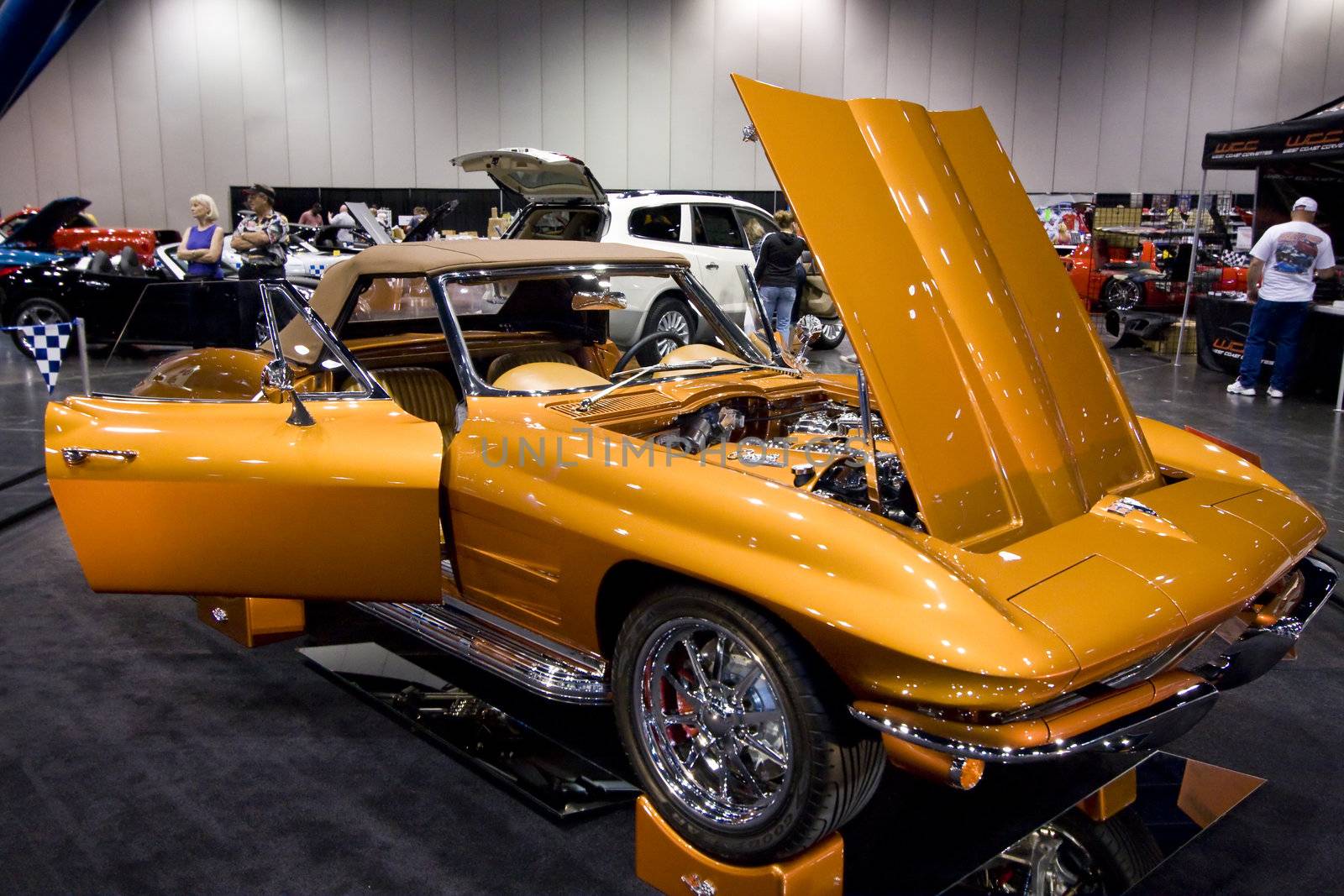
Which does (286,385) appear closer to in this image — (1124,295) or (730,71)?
(1124,295)

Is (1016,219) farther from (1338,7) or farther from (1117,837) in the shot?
(1338,7)

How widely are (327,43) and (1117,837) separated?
18.1 meters

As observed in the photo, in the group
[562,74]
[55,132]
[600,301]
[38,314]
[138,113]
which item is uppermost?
[562,74]

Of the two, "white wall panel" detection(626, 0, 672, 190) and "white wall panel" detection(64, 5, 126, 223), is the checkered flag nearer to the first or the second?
"white wall panel" detection(626, 0, 672, 190)

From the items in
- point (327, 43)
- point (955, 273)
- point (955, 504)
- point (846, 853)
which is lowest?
point (846, 853)

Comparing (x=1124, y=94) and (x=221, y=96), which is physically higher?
(x=1124, y=94)

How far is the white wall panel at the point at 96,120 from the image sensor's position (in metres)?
16.9

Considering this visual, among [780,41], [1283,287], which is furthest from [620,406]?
[780,41]

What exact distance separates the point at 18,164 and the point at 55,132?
871 mm

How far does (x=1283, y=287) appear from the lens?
27.0 ft

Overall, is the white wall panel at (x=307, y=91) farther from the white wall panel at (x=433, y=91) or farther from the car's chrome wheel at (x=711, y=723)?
the car's chrome wheel at (x=711, y=723)

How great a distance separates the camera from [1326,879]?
2283 mm

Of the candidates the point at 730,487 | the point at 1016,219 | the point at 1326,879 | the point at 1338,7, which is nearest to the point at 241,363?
the point at 730,487

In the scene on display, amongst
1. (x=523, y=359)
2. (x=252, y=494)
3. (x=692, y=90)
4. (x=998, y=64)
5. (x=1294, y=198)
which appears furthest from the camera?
(x=998, y=64)
